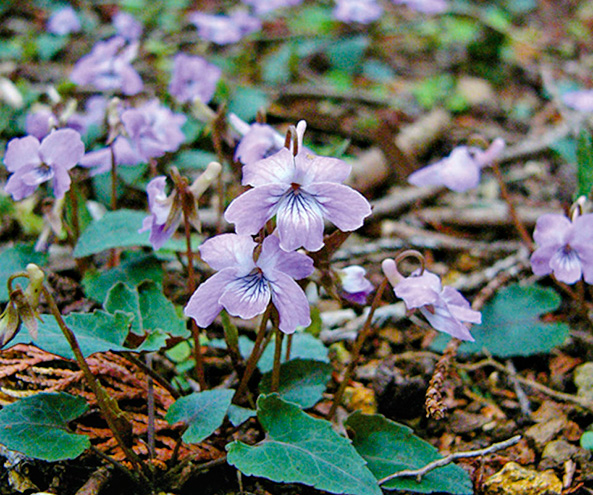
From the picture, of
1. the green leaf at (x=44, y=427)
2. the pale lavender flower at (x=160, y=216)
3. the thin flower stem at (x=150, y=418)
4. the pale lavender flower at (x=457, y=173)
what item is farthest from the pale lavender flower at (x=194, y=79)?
the green leaf at (x=44, y=427)

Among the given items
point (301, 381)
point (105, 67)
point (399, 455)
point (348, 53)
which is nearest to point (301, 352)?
point (301, 381)

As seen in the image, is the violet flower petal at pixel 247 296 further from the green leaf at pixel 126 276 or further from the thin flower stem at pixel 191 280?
the green leaf at pixel 126 276

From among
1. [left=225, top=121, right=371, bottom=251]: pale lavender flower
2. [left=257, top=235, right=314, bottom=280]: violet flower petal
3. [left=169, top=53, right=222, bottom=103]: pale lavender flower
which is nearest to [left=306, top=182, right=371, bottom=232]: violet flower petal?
[left=225, top=121, right=371, bottom=251]: pale lavender flower

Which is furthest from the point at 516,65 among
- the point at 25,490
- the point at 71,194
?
the point at 25,490

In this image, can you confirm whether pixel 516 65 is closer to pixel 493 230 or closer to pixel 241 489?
pixel 493 230

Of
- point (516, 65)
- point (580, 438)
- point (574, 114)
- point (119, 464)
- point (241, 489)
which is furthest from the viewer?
point (516, 65)

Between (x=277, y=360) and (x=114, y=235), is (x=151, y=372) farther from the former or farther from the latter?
(x=114, y=235)
